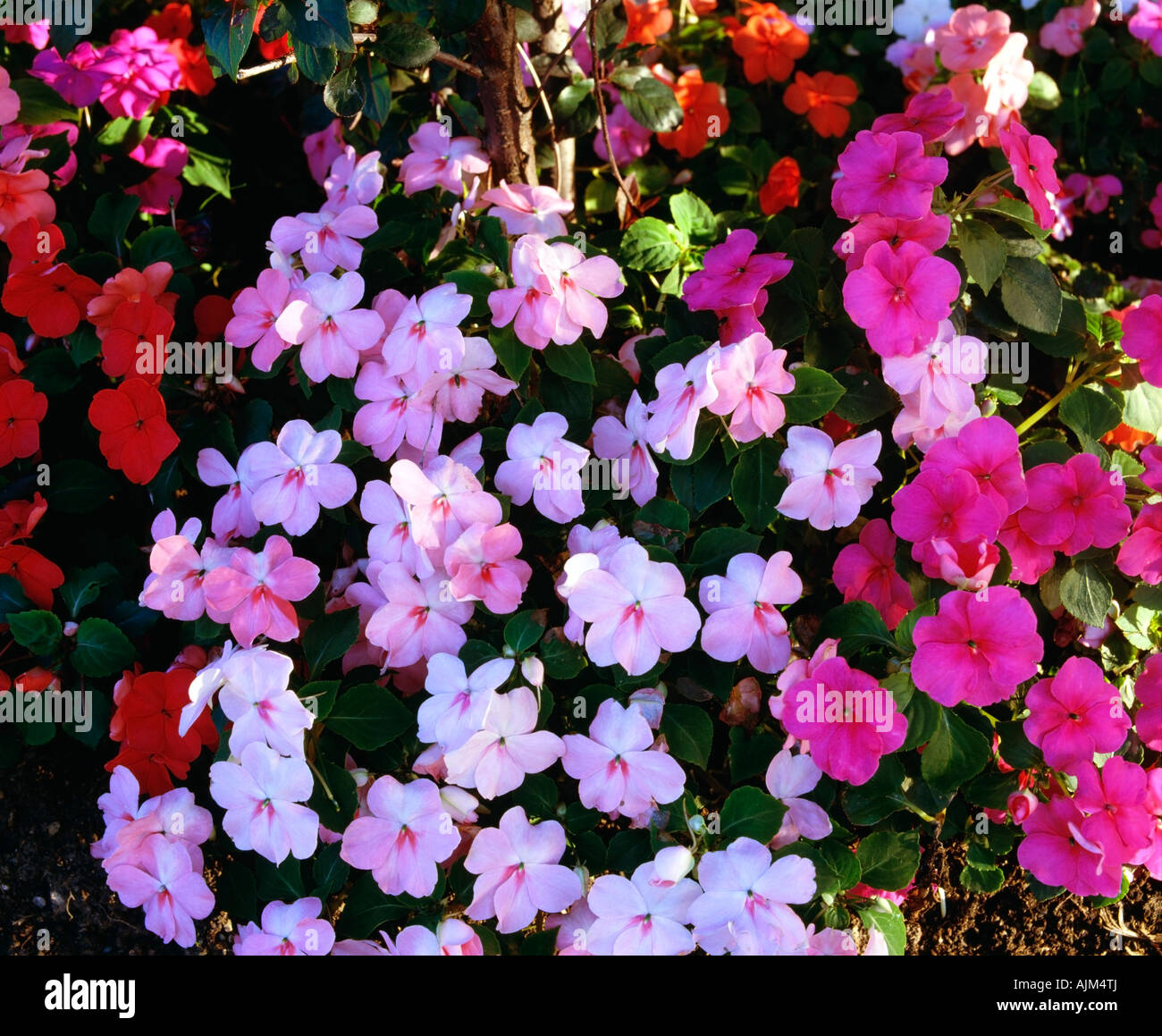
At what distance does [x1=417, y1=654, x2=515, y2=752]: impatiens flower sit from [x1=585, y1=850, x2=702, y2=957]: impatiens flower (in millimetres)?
236

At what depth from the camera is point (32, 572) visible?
150 centimetres

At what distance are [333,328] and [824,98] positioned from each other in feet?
4.14

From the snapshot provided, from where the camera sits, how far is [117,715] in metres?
1.43

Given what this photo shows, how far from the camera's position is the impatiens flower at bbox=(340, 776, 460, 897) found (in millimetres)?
1259

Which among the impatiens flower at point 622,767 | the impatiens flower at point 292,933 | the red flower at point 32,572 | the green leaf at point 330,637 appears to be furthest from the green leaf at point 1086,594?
the red flower at point 32,572

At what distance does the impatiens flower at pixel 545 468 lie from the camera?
4.37 feet

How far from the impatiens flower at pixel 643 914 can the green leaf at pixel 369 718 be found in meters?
0.30

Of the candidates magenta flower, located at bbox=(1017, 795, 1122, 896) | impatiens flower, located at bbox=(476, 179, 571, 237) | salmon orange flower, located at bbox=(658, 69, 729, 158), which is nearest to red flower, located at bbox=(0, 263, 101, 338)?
impatiens flower, located at bbox=(476, 179, 571, 237)

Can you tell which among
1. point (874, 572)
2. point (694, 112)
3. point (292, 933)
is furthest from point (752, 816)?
point (694, 112)

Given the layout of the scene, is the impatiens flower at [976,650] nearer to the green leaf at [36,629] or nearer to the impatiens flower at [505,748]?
the impatiens flower at [505,748]

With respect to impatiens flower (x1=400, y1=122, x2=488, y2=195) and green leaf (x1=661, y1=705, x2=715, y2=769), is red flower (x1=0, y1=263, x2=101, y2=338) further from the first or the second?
green leaf (x1=661, y1=705, x2=715, y2=769)

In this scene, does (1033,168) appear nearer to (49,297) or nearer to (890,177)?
(890,177)
